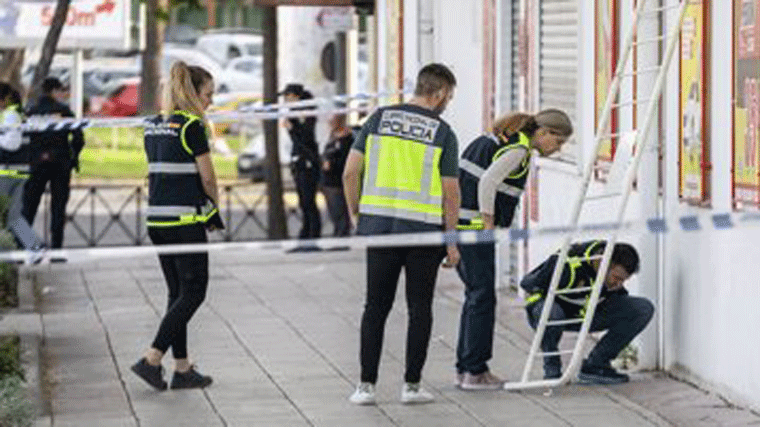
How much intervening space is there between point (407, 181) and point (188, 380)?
1881 millimetres

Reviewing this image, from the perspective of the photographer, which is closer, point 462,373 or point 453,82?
point 453,82

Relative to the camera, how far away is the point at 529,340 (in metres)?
15.3

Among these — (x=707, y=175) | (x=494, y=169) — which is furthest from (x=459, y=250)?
(x=707, y=175)

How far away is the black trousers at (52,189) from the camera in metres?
21.8

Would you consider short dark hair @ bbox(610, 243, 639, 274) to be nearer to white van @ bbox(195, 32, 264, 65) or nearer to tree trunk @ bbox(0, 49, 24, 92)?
tree trunk @ bbox(0, 49, 24, 92)

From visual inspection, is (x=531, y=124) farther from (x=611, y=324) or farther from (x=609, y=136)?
(x=611, y=324)

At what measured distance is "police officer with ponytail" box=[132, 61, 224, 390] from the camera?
13.0m

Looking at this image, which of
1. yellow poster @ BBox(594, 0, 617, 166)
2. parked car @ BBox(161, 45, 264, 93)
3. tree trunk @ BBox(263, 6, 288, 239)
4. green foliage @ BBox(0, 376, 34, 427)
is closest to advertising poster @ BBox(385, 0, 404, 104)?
tree trunk @ BBox(263, 6, 288, 239)

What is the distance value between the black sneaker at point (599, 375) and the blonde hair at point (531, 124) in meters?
1.33

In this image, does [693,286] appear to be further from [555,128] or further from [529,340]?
[529,340]

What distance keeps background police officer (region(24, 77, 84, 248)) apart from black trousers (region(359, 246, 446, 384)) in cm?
941

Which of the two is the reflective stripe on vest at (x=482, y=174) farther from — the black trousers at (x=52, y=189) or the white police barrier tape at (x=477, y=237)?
the black trousers at (x=52, y=189)

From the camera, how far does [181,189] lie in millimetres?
12992

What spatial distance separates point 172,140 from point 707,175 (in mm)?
2851
